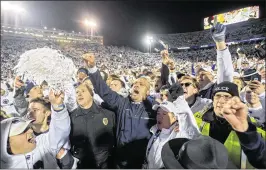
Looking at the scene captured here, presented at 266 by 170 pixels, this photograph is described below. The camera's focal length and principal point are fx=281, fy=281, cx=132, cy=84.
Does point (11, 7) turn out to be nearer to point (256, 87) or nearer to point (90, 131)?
point (90, 131)

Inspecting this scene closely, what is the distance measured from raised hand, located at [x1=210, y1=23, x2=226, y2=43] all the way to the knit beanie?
0.33 metres

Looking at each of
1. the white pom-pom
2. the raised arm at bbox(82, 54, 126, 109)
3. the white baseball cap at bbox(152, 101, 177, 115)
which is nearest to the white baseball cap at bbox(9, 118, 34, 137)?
the white pom-pom

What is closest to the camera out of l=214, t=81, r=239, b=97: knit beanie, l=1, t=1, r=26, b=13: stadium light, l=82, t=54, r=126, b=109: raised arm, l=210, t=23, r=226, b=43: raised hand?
l=214, t=81, r=239, b=97: knit beanie

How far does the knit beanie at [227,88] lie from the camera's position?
197cm

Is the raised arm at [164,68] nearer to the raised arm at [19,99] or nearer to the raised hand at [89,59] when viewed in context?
the raised hand at [89,59]

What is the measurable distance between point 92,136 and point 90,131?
43 mm

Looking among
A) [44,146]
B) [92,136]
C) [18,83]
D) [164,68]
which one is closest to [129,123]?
[92,136]

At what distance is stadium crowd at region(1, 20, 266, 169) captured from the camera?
2.02m

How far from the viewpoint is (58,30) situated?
2.38 metres

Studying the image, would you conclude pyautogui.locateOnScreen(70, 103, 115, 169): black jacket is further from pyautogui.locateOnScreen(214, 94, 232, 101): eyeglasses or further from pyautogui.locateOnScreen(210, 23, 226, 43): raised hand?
pyautogui.locateOnScreen(210, 23, 226, 43): raised hand

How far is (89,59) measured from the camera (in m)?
2.26

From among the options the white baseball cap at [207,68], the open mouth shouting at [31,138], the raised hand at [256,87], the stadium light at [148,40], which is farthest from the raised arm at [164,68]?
the open mouth shouting at [31,138]

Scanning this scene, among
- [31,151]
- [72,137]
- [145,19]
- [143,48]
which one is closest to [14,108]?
[31,151]

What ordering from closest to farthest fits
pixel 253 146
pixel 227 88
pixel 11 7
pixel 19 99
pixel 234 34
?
pixel 253 146
pixel 227 88
pixel 234 34
pixel 19 99
pixel 11 7
